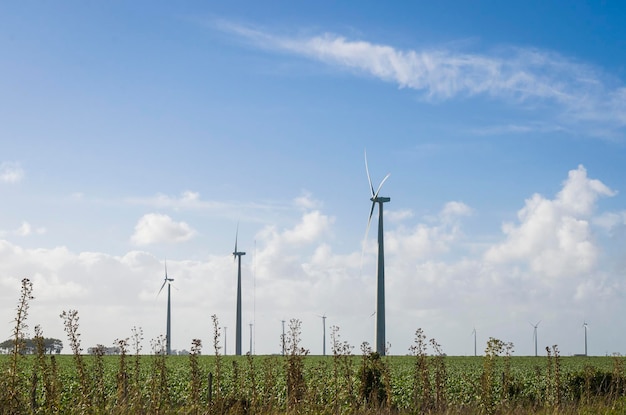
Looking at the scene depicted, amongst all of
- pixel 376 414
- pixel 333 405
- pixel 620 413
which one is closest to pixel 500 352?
pixel 376 414

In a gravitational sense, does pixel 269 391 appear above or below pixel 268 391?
below

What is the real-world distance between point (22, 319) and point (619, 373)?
82.8 feet

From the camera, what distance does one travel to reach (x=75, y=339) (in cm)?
1326

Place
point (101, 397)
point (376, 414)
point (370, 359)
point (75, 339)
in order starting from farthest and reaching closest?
point (370, 359) < point (376, 414) < point (101, 397) < point (75, 339)

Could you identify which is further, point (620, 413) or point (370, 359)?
point (370, 359)

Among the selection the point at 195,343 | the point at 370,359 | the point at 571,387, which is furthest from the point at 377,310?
the point at 195,343

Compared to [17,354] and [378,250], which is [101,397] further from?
[378,250]

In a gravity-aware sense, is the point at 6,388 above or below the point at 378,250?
below

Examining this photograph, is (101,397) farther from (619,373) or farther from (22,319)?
(619,373)

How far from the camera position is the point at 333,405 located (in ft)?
64.0

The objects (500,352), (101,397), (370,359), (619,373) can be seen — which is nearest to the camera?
(500,352)

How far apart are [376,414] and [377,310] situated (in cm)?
5088

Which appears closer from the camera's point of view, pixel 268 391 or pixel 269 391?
pixel 268 391

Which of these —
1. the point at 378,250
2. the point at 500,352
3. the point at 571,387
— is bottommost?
the point at 571,387
